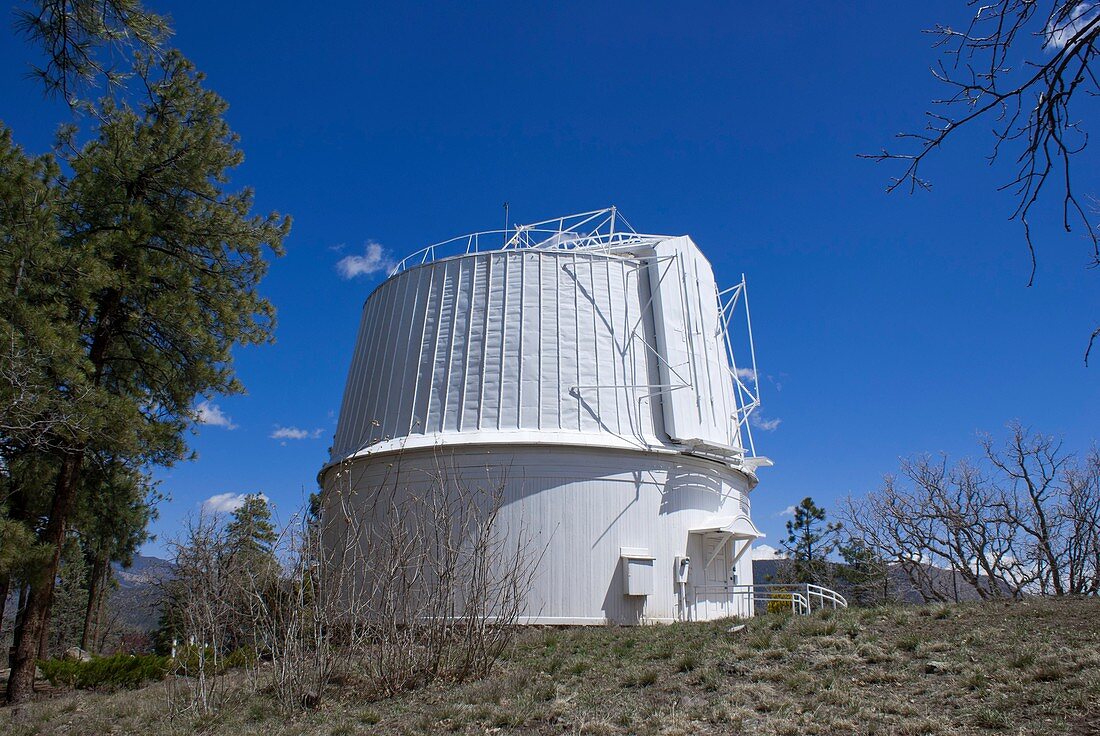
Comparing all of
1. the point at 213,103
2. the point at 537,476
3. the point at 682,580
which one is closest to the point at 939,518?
the point at 682,580

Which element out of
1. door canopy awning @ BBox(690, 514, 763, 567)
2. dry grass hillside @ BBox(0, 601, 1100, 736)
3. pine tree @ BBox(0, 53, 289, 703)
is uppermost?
pine tree @ BBox(0, 53, 289, 703)

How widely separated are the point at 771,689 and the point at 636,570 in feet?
30.6

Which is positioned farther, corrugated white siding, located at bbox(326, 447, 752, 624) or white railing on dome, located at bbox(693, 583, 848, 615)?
white railing on dome, located at bbox(693, 583, 848, 615)

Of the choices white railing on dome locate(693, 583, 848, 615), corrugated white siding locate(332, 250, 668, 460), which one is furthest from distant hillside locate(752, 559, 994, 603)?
corrugated white siding locate(332, 250, 668, 460)

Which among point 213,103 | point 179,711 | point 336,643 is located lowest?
point 179,711

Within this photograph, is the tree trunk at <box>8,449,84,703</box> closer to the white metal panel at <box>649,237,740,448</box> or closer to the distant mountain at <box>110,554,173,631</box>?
the distant mountain at <box>110,554,173,631</box>

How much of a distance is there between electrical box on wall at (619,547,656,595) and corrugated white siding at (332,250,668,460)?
261 centimetres

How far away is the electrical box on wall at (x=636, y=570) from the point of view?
18.3 meters

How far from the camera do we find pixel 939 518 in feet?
89.3

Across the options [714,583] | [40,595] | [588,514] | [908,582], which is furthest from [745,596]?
[908,582]

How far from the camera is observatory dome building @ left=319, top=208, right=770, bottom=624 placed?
18.5m

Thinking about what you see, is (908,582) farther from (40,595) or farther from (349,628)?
(40,595)

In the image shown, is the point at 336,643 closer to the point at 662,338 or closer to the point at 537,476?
the point at 537,476

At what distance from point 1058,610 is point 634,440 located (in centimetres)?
961
